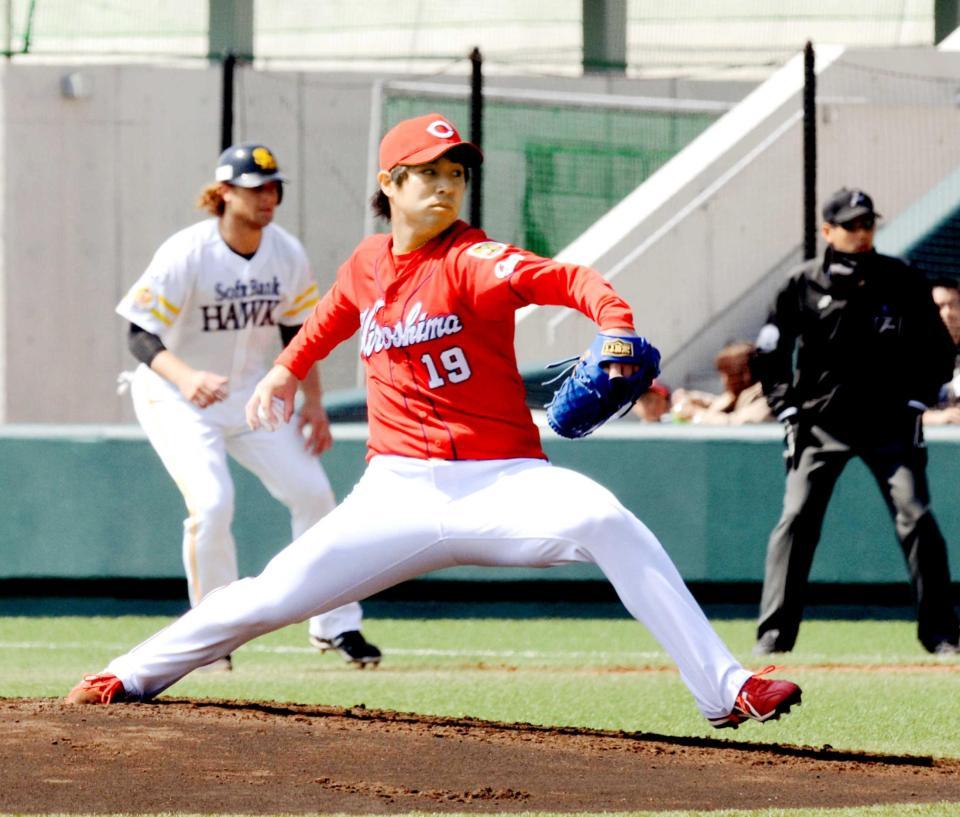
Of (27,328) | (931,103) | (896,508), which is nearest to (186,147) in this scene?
(27,328)

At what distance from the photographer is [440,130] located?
19.2ft

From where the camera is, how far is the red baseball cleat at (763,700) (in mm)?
5434

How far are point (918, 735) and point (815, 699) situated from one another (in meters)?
0.93

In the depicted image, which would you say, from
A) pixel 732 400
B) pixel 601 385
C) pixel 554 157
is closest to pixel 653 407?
pixel 732 400

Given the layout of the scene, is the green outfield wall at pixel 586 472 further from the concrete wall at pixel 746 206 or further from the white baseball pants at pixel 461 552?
the white baseball pants at pixel 461 552

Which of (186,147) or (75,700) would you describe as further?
(186,147)

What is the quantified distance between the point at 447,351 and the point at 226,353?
2.77 m

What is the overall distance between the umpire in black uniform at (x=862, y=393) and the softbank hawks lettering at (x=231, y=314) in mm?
2362

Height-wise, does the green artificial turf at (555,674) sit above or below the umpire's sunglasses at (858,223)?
below

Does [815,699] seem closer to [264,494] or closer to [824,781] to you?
[824,781]

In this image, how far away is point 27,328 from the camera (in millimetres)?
17312

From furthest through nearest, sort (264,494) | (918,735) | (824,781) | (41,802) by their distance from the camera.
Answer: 1. (264,494)
2. (918,735)
3. (824,781)
4. (41,802)

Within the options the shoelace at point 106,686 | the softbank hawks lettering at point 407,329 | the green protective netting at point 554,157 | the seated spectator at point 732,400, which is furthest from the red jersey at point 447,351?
the green protective netting at point 554,157

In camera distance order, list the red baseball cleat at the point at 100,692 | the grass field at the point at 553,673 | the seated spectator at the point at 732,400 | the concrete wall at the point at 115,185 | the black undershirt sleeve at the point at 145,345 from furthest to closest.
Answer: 1. the concrete wall at the point at 115,185
2. the seated spectator at the point at 732,400
3. the black undershirt sleeve at the point at 145,345
4. the grass field at the point at 553,673
5. the red baseball cleat at the point at 100,692
